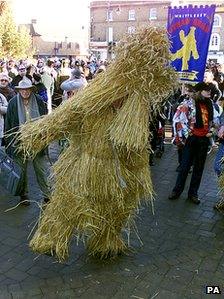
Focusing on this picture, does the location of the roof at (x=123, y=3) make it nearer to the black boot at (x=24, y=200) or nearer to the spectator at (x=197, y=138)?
the spectator at (x=197, y=138)

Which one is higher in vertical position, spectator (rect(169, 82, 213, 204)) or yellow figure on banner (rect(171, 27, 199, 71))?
yellow figure on banner (rect(171, 27, 199, 71))

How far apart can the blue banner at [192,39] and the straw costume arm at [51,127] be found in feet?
11.6

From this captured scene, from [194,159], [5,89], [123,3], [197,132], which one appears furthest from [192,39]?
[123,3]

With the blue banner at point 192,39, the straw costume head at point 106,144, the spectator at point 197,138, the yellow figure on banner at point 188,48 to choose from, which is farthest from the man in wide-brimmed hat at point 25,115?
the yellow figure on banner at point 188,48

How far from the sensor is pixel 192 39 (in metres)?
6.86

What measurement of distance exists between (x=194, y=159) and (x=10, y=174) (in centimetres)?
266

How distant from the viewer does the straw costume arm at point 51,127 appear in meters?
3.64

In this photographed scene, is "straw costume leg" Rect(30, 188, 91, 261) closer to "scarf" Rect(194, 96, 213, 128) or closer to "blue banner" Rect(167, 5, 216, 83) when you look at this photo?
"scarf" Rect(194, 96, 213, 128)

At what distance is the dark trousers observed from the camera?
5789 mm

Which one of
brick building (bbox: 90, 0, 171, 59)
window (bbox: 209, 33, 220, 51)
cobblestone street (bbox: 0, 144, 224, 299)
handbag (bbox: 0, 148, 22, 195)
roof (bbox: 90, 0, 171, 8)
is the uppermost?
roof (bbox: 90, 0, 171, 8)

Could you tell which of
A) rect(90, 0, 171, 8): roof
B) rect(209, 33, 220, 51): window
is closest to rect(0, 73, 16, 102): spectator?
rect(209, 33, 220, 51): window

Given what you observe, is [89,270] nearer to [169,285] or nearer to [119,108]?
[169,285]

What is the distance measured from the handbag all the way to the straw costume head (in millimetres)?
1565

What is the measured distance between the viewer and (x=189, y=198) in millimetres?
6035
